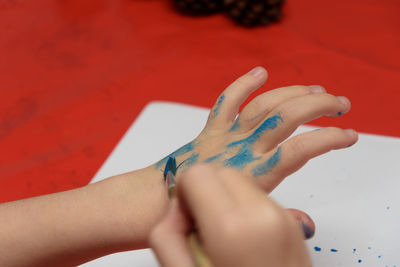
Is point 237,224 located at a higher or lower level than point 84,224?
higher

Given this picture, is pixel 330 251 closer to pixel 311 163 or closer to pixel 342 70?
pixel 311 163

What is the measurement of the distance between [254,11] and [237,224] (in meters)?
0.78

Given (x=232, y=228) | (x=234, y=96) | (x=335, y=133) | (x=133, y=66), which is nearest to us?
(x=232, y=228)

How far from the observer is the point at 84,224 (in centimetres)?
42

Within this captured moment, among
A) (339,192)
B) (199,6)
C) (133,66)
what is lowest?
(339,192)

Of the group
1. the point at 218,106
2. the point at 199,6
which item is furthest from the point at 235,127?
the point at 199,6

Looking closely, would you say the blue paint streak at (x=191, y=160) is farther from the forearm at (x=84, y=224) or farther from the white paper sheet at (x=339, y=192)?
the white paper sheet at (x=339, y=192)

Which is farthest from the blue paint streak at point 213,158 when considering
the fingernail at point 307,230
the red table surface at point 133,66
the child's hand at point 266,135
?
the red table surface at point 133,66

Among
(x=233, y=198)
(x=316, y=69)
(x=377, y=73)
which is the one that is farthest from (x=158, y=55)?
(x=233, y=198)

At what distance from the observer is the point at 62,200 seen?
0.44 m

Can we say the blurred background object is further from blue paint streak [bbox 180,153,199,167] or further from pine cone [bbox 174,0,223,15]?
blue paint streak [bbox 180,153,199,167]

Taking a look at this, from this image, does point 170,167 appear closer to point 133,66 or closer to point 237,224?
point 237,224

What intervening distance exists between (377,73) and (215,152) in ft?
1.73

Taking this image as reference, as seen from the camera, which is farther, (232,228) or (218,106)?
(218,106)
